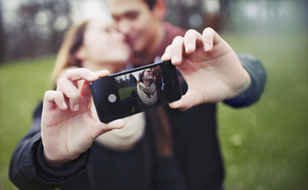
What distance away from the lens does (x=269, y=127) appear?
271 centimetres

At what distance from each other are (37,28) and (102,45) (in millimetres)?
7345

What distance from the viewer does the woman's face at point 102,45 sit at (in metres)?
1.51

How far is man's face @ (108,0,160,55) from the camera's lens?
5.96ft

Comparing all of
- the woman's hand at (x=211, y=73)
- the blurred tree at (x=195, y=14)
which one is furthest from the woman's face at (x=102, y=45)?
the blurred tree at (x=195, y=14)

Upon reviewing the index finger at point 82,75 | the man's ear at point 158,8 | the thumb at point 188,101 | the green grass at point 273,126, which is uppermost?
the man's ear at point 158,8

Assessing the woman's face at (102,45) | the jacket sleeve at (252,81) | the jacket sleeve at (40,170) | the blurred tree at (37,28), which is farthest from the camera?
the blurred tree at (37,28)

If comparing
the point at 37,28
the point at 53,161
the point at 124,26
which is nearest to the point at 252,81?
the point at 53,161

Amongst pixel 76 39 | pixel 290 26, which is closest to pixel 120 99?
pixel 76 39

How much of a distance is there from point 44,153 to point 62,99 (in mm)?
265

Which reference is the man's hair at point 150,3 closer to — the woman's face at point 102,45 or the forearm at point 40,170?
the woman's face at point 102,45

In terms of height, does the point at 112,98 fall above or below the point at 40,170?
above

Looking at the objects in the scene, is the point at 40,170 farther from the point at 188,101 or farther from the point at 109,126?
the point at 188,101

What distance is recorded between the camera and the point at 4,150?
3088 millimetres

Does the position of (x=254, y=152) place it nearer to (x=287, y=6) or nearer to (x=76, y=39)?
(x=287, y=6)
